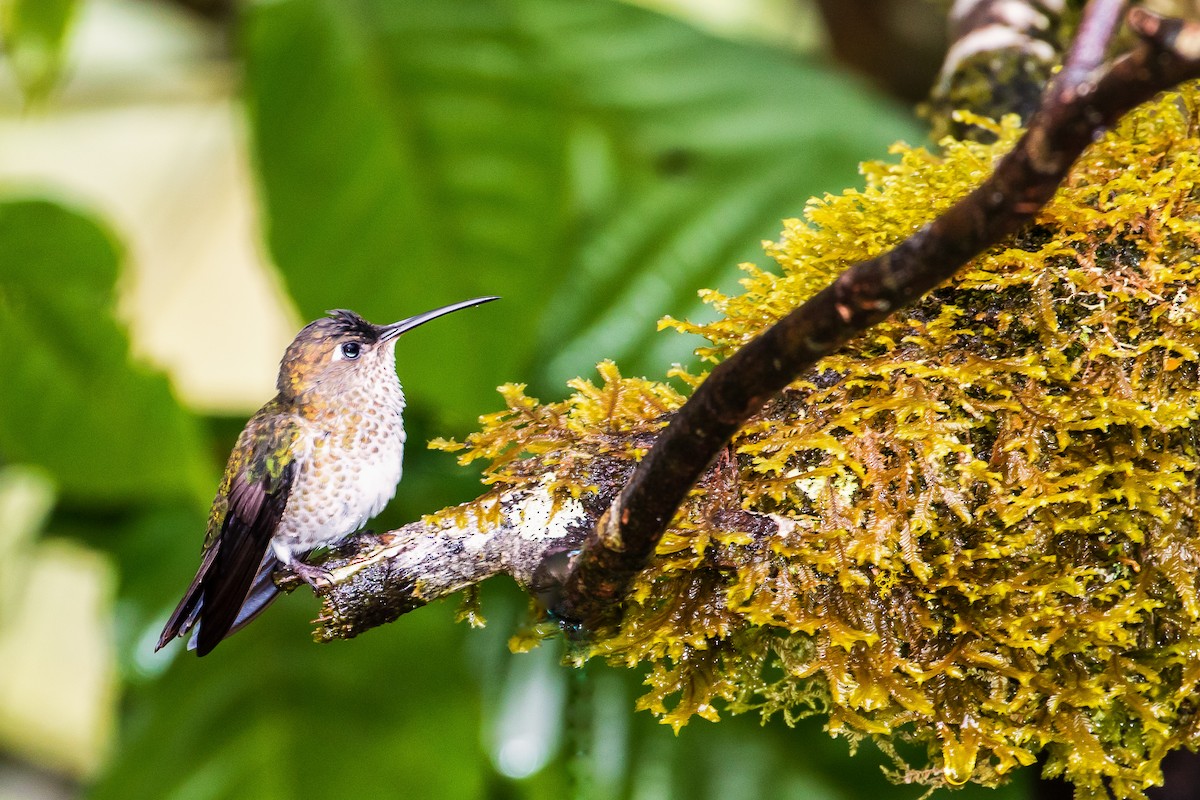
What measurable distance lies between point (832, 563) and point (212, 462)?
53.6 inches

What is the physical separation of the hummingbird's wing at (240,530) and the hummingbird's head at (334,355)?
4cm

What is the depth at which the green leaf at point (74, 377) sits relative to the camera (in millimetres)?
1446

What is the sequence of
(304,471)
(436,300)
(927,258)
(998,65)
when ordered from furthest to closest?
(436,300) < (998,65) < (304,471) < (927,258)

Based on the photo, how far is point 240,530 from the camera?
2.50 feet

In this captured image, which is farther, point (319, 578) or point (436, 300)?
point (436, 300)

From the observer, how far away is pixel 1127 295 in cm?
77

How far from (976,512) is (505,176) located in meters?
0.96

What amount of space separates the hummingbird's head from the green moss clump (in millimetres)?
121

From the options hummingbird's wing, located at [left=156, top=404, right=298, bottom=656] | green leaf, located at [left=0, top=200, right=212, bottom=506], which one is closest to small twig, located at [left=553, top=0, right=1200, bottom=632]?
hummingbird's wing, located at [left=156, top=404, right=298, bottom=656]

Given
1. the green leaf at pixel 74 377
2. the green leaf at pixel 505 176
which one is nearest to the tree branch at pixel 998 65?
the green leaf at pixel 505 176

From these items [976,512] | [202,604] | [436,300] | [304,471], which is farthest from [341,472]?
[436,300]

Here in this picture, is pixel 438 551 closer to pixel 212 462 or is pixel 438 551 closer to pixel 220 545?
pixel 220 545

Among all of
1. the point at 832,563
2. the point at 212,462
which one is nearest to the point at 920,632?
the point at 832,563

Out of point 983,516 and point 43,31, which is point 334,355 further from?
point 43,31
